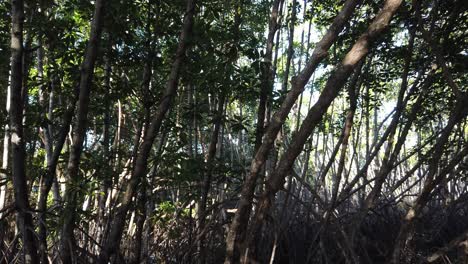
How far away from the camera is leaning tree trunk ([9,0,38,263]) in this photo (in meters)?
2.33

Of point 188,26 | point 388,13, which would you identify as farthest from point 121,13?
point 388,13

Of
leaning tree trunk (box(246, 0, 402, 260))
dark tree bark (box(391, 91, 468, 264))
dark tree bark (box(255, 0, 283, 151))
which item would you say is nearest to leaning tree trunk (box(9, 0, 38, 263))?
dark tree bark (box(255, 0, 283, 151))

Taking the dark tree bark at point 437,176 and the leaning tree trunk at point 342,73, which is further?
the dark tree bark at point 437,176

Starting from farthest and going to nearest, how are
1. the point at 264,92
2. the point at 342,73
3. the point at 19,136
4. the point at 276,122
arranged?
the point at 264,92, the point at 19,136, the point at 276,122, the point at 342,73

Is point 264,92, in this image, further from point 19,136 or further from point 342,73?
point 19,136

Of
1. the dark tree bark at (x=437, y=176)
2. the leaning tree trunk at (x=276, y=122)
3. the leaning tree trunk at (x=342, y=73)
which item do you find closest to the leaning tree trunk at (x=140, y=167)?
the leaning tree trunk at (x=276, y=122)

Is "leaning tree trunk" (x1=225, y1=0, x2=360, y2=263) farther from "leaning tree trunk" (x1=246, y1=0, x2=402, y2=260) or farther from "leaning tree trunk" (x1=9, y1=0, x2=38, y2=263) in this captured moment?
"leaning tree trunk" (x1=9, y1=0, x2=38, y2=263)

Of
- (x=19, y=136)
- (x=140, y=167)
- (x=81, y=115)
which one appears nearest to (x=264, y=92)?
(x=140, y=167)

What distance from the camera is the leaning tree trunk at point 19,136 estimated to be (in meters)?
2.33

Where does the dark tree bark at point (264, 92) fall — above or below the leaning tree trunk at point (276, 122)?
above

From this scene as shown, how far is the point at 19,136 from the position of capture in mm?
2363

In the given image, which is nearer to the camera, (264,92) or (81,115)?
(81,115)

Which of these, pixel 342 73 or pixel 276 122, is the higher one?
pixel 342 73

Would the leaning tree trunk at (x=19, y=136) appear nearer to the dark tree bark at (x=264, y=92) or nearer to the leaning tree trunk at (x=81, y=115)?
the leaning tree trunk at (x=81, y=115)
